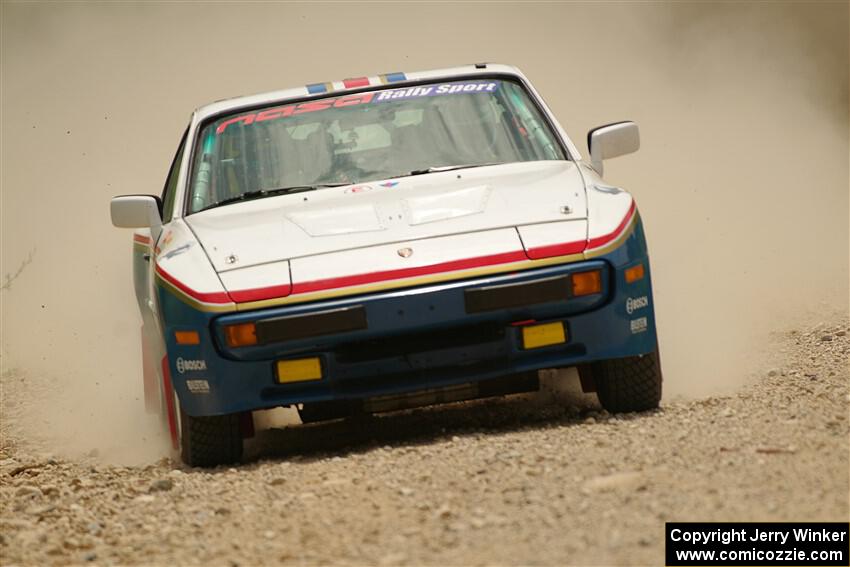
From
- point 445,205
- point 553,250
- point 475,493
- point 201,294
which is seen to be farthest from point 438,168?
point 475,493

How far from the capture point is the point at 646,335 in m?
5.90

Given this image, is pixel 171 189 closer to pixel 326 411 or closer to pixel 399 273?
pixel 326 411

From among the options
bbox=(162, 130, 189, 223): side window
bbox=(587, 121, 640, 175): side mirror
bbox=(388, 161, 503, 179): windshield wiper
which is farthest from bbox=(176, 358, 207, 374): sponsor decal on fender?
bbox=(587, 121, 640, 175): side mirror

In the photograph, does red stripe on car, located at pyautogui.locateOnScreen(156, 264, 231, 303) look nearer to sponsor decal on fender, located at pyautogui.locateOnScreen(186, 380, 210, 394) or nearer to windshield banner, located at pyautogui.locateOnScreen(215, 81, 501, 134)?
sponsor decal on fender, located at pyautogui.locateOnScreen(186, 380, 210, 394)

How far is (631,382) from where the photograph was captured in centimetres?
599

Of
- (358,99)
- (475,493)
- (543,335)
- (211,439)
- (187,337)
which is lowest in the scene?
(211,439)

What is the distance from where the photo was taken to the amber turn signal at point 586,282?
5.70m

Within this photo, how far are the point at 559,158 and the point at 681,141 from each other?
985 cm

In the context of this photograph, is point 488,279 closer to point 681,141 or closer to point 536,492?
point 536,492

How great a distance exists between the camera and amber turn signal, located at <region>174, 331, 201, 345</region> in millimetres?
5754

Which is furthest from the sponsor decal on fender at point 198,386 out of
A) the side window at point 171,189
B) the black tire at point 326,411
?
the side window at point 171,189

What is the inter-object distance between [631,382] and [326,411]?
1.16 meters

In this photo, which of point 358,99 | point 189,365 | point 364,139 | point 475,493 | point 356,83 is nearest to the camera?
point 475,493

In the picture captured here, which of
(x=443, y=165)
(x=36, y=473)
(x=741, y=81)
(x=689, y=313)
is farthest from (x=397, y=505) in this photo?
(x=741, y=81)
